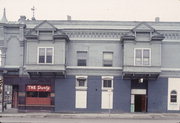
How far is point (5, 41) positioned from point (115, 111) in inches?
524

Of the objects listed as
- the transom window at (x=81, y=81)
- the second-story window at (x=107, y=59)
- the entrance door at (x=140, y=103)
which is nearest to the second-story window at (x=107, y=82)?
the second-story window at (x=107, y=59)

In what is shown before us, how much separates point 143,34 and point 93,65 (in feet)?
19.5

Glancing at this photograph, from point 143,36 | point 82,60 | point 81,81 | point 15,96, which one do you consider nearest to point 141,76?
point 143,36

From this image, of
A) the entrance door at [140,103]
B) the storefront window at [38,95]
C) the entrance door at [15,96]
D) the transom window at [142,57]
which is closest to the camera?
the transom window at [142,57]

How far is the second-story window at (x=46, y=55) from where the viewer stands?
3381 cm

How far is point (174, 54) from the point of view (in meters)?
34.4

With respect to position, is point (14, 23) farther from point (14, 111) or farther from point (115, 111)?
point (115, 111)

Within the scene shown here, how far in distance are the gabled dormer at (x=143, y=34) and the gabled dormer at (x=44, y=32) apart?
6326 millimetres

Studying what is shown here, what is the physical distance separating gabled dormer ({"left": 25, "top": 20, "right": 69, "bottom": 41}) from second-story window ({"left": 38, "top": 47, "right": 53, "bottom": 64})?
1.08 meters

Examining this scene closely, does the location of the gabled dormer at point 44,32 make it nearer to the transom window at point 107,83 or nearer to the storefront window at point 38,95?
the storefront window at point 38,95

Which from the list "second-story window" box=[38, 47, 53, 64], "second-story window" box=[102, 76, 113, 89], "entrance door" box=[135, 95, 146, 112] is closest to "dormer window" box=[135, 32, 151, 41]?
"second-story window" box=[102, 76, 113, 89]

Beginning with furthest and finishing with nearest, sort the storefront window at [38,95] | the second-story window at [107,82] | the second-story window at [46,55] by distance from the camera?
the second-story window at [107,82]
the storefront window at [38,95]
the second-story window at [46,55]

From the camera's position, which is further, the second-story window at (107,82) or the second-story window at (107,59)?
the second-story window at (107,59)

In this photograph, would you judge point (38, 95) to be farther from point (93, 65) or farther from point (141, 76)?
point (141, 76)
